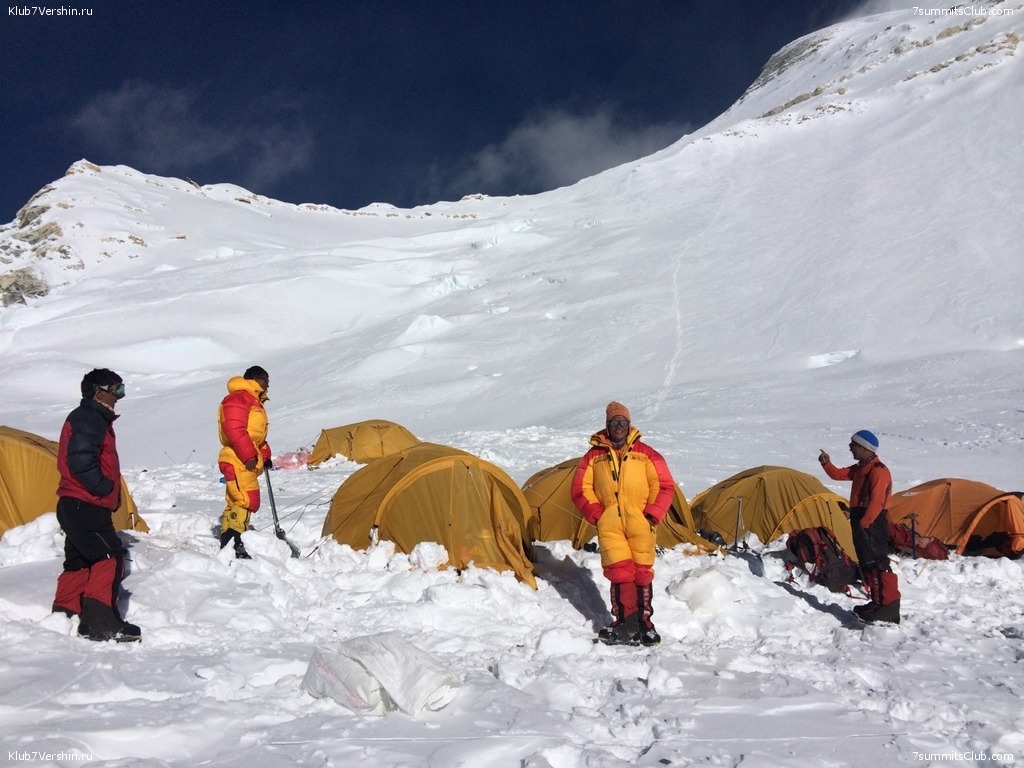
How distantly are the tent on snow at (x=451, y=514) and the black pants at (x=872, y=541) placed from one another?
9.58 ft

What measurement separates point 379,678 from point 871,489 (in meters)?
4.57

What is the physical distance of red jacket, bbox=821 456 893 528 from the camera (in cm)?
588

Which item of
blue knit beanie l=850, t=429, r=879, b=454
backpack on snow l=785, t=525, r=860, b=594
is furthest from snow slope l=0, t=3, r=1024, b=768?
blue knit beanie l=850, t=429, r=879, b=454

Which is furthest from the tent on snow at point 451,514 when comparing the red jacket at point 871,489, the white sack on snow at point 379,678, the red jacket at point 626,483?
the red jacket at point 871,489

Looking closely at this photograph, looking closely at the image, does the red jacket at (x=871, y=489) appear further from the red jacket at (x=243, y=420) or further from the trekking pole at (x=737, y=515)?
the red jacket at (x=243, y=420)

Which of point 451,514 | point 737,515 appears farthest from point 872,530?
point 451,514

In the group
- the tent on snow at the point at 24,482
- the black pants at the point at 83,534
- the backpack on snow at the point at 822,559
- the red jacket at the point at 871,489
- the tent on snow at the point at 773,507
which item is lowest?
the backpack on snow at the point at 822,559

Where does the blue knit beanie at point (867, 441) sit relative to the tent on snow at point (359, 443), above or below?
below

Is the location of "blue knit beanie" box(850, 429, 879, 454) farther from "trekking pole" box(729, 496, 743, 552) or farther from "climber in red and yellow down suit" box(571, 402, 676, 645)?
"trekking pole" box(729, 496, 743, 552)

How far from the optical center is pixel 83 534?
453 cm

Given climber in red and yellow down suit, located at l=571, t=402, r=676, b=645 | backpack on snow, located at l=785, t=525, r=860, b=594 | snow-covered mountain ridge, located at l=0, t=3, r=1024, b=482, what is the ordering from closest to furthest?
climber in red and yellow down suit, located at l=571, t=402, r=676, b=645 → backpack on snow, located at l=785, t=525, r=860, b=594 → snow-covered mountain ridge, located at l=0, t=3, r=1024, b=482

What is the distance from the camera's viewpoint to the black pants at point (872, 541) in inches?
228

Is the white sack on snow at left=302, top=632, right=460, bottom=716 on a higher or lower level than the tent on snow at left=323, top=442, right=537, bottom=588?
lower

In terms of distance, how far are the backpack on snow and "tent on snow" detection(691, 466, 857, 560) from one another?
0.48 m
